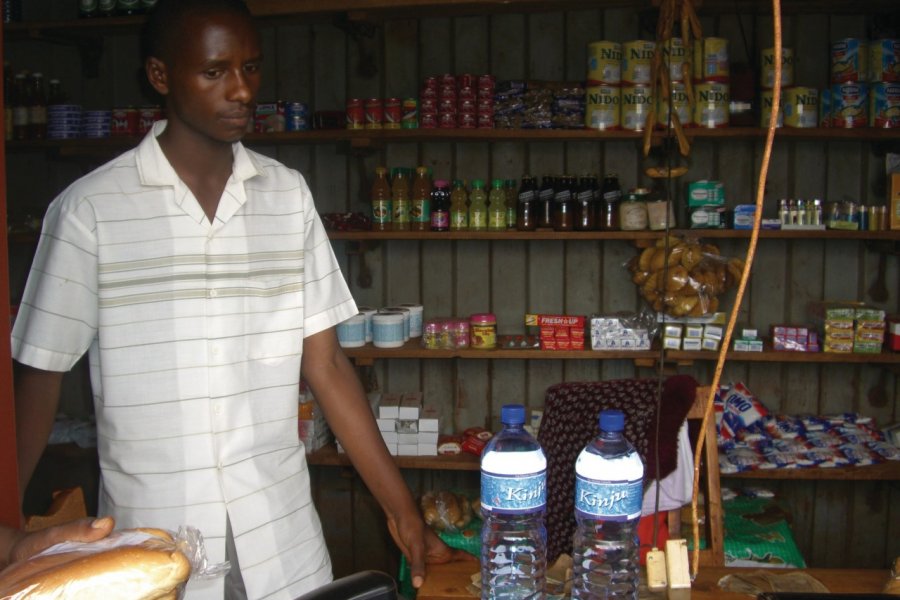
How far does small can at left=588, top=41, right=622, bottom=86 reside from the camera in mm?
3072

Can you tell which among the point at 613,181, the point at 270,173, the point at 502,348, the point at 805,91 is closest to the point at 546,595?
the point at 270,173

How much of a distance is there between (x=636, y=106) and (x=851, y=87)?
0.77 meters

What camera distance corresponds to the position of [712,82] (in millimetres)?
3029

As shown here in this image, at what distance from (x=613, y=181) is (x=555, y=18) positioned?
0.71 meters

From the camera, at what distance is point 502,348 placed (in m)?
3.23

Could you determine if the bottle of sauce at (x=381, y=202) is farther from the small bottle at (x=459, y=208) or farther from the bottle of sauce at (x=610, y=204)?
the bottle of sauce at (x=610, y=204)

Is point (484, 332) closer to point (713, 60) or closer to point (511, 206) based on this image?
point (511, 206)

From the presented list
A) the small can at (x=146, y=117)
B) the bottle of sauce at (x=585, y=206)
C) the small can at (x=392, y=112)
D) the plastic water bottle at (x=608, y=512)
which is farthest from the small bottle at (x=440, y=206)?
the plastic water bottle at (x=608, y=512)

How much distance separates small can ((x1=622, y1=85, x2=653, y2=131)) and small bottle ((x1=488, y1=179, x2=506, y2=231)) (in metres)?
0.53

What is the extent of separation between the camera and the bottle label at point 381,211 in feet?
10.6

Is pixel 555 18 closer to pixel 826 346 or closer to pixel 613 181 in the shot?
pixel 613 181

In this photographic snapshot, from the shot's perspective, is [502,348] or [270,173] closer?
[270,173]

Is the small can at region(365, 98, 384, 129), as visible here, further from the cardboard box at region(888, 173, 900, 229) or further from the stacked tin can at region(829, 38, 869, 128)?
the cardboard box at region(888, 173, 900, 229)

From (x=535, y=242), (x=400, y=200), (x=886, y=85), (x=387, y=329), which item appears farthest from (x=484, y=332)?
(x=886, y=85)
